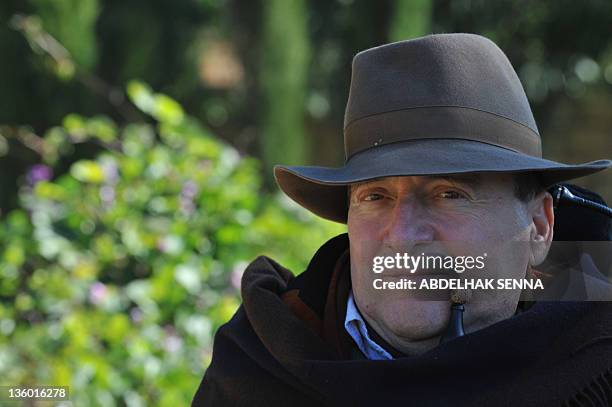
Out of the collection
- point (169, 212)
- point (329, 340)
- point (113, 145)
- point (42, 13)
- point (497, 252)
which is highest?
point (42, 13)

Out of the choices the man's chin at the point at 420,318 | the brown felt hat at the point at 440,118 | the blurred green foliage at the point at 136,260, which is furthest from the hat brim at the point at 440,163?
the blurred green foliage at the point at 136,260

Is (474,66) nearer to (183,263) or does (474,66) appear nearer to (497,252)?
(497,252)

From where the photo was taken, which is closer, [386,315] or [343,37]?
[386,315]

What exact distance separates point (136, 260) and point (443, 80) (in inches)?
87.3

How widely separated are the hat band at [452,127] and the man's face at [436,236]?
7cm

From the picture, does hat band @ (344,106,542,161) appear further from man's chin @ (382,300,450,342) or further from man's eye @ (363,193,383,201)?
man's chin @ (382,300,450,342)

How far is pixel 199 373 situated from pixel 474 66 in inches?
70.9

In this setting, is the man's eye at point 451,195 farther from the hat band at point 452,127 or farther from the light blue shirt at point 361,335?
the light blue shirt at point 361,335

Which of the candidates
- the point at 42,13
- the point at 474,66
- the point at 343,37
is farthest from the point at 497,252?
the point at 343,37

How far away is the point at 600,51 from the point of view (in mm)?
6609

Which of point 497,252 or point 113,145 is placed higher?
point 113,145

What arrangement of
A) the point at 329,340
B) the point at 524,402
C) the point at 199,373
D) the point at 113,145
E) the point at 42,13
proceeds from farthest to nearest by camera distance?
the point at 42,13 → the point at 113,145 → the point at 199,373 → the point at 329,340 → the point at 524,402

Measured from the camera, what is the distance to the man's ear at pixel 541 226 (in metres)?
1.67

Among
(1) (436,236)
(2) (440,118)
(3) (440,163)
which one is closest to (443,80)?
(2) (440,118)
